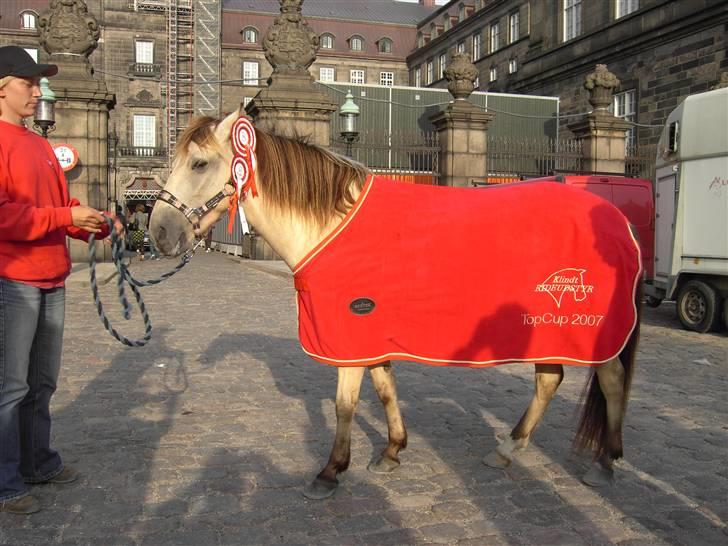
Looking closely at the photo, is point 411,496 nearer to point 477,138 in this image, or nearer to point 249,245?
point 477,138

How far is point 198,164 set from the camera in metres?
3.70

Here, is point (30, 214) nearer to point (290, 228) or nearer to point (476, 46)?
point (290, 228)

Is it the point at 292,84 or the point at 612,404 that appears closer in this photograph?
the point at 612,404

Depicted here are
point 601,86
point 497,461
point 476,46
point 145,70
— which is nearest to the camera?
point 497,461

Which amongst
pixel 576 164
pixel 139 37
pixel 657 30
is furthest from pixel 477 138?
pixel 139 37

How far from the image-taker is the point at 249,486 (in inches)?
151

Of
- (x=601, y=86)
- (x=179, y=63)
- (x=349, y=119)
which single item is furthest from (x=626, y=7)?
(x=179, y=63)

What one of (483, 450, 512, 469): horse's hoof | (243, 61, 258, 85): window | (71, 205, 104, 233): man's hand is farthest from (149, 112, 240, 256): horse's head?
(243, 61, 258, 85): window

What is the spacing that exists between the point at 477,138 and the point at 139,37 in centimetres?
4203

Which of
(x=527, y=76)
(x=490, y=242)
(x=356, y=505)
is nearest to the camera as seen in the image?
(x=356, y=505)

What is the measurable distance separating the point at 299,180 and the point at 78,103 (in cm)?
1839

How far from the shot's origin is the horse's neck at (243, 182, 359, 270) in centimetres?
381

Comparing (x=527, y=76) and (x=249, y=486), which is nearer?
(x=249, y=486)

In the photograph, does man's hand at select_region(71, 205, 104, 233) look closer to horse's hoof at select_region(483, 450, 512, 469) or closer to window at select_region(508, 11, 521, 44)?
horse's hoof at select_region(483, 450, 512, 469)
